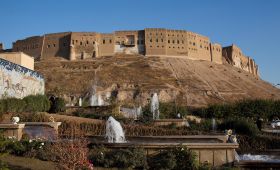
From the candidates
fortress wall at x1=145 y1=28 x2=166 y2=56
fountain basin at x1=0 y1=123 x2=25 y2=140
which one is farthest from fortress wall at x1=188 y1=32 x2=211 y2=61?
fountain basin at x1=0 y1=123 x2=25 y2=140

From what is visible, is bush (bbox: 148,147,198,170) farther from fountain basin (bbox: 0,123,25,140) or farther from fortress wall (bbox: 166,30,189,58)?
fortress wall (bbox: 166,30,189,58)

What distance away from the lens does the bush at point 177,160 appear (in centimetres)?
641

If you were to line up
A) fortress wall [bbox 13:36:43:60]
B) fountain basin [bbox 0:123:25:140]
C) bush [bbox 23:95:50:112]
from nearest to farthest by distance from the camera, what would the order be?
fountain basin [bbox 0:123:25:140]
bush [bbox 23:95:50:112]
fortress wall [bbox 13:36:43:60]

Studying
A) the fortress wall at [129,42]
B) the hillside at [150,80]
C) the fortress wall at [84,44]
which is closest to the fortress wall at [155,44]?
the fortress wall at [129,42]

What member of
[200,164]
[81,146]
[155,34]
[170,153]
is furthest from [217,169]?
[155,34]

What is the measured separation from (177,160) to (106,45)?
7792 cm

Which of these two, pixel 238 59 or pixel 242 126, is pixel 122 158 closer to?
pixel 242 126

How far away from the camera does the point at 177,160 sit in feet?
21.3

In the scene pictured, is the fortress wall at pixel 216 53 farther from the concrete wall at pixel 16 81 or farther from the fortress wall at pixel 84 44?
the concrete wall at pixel 16 81

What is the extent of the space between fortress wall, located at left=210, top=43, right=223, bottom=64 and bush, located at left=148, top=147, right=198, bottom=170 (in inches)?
3340

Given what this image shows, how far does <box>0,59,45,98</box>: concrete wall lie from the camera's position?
23.1m

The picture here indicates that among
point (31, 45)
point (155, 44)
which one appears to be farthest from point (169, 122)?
point (31, 45)

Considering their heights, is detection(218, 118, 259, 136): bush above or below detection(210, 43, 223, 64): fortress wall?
below

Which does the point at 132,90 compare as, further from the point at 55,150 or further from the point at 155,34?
the point at 55,150
